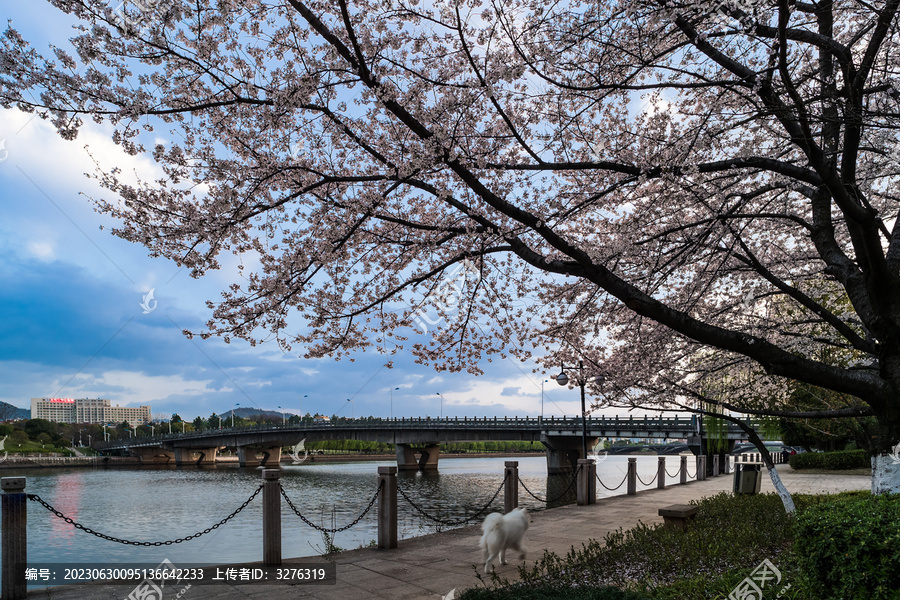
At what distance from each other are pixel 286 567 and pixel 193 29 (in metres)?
7.97

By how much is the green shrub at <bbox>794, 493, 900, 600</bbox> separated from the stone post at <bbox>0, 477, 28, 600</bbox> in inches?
359

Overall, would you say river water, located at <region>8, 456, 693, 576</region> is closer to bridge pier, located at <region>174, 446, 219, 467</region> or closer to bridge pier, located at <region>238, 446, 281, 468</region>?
bridge pier, located at <region>238, 446, 281, 468</region>

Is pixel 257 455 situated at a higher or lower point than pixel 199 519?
lower

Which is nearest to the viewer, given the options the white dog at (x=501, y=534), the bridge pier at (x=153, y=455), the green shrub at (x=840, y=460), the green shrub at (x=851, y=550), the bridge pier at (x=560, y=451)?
the green shrub at (x=851, y=550)

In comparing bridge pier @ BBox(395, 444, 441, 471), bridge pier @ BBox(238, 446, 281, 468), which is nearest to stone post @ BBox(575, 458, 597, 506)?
bridge pier @ BBox(395, 444, 441, 471)

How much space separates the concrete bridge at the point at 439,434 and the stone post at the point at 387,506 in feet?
135

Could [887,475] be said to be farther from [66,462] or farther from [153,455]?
[153,455]

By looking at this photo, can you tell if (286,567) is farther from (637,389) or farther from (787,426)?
(787,426)

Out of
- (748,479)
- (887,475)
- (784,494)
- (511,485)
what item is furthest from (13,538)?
(748,479)

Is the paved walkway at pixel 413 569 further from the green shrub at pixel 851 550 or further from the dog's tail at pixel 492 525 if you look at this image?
the green shrub at pixel 851 550

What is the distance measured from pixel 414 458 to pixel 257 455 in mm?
29627

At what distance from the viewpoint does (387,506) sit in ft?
34.6

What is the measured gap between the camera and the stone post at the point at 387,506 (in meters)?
10.5

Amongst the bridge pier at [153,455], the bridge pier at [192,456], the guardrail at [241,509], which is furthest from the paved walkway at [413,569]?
the bridge pier at [153,455]
